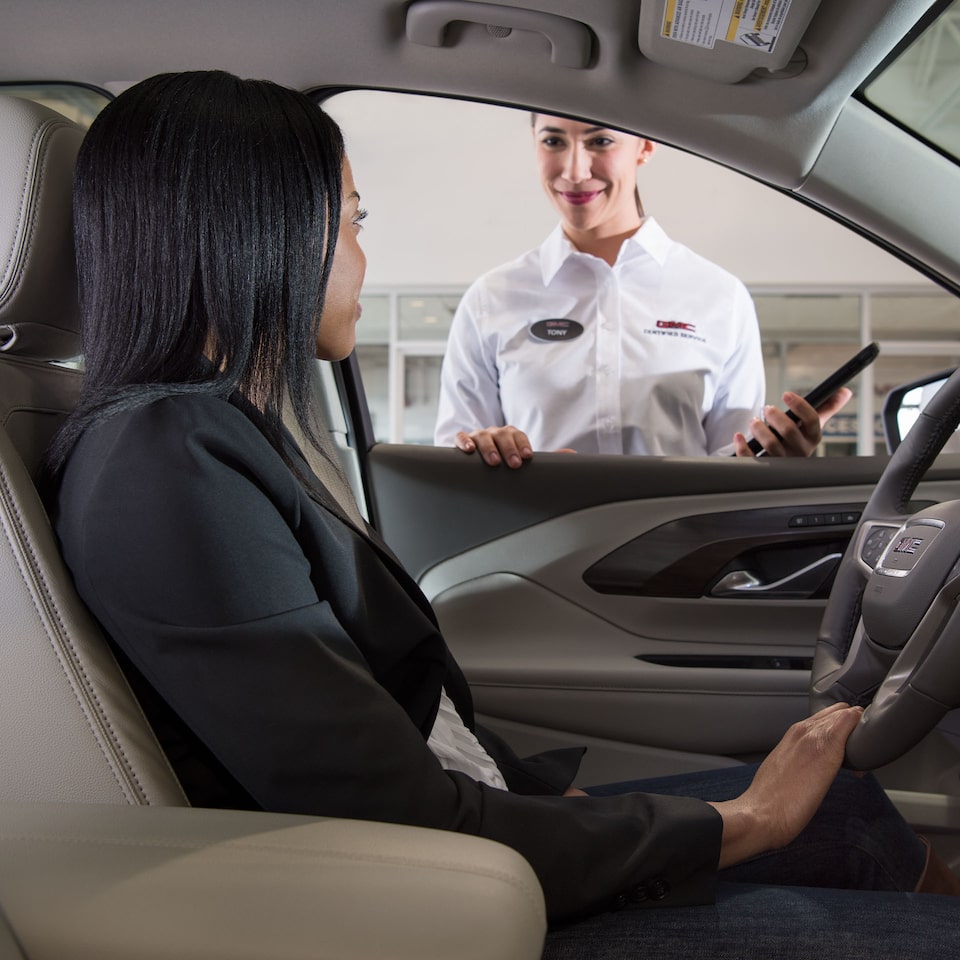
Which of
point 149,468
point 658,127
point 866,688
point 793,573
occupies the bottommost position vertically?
point 793,573

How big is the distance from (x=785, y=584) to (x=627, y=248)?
2.92 feet

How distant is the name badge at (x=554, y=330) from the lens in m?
2.19

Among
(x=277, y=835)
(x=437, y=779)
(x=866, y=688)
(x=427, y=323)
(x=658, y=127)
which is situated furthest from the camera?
(x=427, y=323)

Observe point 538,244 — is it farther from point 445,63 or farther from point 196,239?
point 196,239

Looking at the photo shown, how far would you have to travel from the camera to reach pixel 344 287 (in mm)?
1007

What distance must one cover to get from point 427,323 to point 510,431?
618cm

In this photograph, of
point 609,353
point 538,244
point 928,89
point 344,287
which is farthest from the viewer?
point 538,244

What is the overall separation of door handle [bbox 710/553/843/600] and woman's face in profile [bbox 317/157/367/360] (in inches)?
41.1

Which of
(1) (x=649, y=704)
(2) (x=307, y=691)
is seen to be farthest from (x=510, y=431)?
(2) (x=307, y=691)

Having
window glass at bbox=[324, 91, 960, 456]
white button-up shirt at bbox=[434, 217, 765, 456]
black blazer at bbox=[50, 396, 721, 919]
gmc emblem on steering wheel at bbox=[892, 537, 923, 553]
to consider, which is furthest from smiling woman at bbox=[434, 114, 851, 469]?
window glass at bbox=[324, 91, 960, 456]

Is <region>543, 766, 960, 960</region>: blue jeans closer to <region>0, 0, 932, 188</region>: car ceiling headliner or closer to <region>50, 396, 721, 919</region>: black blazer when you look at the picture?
<region>50, 396, 721, 919</region>: black blazer

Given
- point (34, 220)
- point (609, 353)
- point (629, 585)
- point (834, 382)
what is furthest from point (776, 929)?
point (609, 353)

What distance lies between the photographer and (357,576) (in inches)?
37.6

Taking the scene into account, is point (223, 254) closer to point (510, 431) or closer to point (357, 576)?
point (357, 576)
